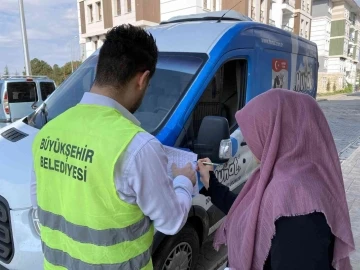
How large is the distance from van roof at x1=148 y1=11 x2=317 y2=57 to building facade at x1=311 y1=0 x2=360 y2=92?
43393 mm

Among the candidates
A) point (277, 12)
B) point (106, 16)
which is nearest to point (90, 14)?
point (106, 16)

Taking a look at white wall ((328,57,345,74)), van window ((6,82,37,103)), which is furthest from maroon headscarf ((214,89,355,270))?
white wall ((328,57,345,74))

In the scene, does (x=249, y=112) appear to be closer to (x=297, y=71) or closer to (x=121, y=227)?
(x=121, y=227)

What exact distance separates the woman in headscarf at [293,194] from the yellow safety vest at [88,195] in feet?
1.57

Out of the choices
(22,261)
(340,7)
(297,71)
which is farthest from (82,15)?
(340,7)

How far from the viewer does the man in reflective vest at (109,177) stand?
117cm

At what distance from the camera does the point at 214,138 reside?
2.07 metres

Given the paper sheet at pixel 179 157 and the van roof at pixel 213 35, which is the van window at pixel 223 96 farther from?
the paper sheet at pixel 179 157

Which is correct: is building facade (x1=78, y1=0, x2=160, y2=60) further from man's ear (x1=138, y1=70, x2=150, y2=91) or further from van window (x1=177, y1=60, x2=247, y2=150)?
man's ear (x1=138, y1=70, x2=150, y2=91)

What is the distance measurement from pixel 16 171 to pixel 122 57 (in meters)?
1.28

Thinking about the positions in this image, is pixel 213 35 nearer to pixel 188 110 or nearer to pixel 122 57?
pixel 188 110

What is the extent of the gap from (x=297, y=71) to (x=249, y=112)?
3.14 metres

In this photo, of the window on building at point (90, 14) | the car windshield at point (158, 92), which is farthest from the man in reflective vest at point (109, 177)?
the window on building at point (90, 14)

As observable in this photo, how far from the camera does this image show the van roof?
8.83 feet
